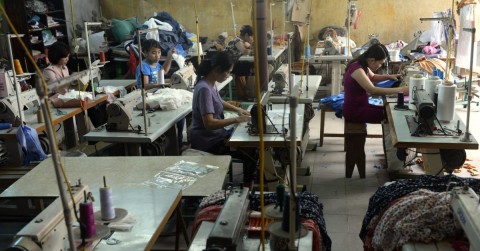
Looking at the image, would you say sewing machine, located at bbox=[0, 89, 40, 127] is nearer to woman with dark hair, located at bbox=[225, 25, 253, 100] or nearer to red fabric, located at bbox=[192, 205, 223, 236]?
red fabric, located at bbox=[192, 205, 223, 236]

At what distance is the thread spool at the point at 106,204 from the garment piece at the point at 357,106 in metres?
2.97

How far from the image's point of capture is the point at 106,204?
187 cm

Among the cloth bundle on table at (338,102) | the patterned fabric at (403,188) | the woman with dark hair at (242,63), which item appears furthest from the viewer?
the woman with dark hair at (242,63)

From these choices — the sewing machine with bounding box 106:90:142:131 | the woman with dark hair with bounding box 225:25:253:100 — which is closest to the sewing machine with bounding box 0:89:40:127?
the sewing machine with bounding box 106:90:142:131

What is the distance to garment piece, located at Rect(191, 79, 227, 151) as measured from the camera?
3674mm

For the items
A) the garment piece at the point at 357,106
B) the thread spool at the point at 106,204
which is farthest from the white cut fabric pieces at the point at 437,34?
the thread spool at the point at 106,204

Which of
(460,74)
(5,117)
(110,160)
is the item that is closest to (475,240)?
(110,160)

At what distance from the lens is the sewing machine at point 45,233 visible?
1.51m

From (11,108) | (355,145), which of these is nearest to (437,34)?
(355,145)

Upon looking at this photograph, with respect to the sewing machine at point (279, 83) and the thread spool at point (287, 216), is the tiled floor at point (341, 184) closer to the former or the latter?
the sewing machine at point (279, 83)

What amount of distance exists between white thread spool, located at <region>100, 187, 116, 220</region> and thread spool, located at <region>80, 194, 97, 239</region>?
0.51 ft

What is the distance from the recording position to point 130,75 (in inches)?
284

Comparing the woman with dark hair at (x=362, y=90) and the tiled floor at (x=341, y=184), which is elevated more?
the woman with dark hair at (x=362, y=90)

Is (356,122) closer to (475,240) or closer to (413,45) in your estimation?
(475,240)
